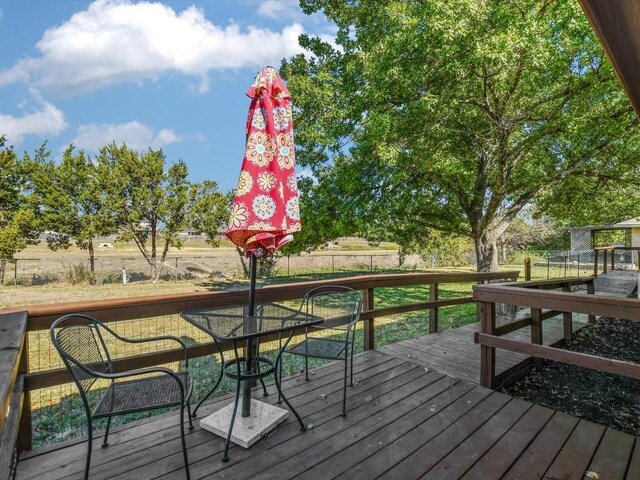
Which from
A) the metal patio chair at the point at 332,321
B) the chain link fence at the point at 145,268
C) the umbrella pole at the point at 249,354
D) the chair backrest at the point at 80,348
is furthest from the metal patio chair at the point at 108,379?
the chain link fence at the point at 145,268

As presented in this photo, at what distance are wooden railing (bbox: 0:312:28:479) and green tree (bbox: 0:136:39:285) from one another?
Answer: 12.7m

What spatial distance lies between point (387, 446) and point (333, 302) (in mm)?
1398

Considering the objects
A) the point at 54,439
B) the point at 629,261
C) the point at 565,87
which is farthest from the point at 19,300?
the point at 629,261

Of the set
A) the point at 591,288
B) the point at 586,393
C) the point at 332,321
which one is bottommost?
the point at 586,393

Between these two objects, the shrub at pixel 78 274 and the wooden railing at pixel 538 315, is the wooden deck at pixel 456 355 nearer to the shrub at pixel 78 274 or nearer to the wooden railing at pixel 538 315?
the wooden railing at pixel 538 315

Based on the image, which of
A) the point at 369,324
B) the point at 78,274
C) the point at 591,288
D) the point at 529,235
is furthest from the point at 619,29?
the point at 529,235

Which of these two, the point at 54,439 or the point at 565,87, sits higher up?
the point at 565,87

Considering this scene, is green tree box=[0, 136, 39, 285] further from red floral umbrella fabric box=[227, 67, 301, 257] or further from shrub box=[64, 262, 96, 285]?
red floral umbrella fabric box=[227, 67, 301, 257]

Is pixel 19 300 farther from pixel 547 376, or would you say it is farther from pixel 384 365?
pixel 547 376

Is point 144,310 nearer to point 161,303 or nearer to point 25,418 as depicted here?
point 161,303

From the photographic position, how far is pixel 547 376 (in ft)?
11.8

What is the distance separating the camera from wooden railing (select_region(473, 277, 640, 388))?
2.23m

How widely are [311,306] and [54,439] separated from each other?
2.13 m

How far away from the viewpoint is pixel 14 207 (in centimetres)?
1232
